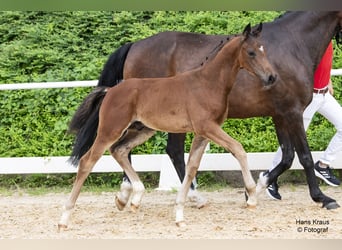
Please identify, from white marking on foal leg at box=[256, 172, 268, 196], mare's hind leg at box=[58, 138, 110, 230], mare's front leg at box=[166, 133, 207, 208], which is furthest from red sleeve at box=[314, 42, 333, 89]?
mare's hind leg at box=[58, 138, 110, 230]

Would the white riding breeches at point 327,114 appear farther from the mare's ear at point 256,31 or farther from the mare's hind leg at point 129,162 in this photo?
the mare's ear at point 256,31

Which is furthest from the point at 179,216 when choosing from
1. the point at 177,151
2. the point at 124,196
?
the point at 177,151

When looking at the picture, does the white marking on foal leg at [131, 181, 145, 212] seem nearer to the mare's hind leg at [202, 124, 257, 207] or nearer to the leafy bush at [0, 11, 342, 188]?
the mare's hind leg at [202, 124, 257, 207]

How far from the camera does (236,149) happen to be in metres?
5.07

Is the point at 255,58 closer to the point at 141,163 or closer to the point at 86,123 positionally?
the point at 86,123

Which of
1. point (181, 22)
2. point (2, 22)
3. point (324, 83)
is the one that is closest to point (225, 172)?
point (324, 83)

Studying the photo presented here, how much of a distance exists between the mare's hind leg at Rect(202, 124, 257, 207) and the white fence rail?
229cm

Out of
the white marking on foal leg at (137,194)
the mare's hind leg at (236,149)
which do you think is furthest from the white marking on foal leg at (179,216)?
the mare's hind leg at (236,149)

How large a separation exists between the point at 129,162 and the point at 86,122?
51cm

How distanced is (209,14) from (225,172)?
2.30m

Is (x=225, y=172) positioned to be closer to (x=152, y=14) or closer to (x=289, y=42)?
(x=289, y=42)

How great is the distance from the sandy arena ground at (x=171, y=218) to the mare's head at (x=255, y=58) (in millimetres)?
1155

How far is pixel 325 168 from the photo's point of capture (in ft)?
23.6

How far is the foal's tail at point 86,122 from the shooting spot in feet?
19.0
